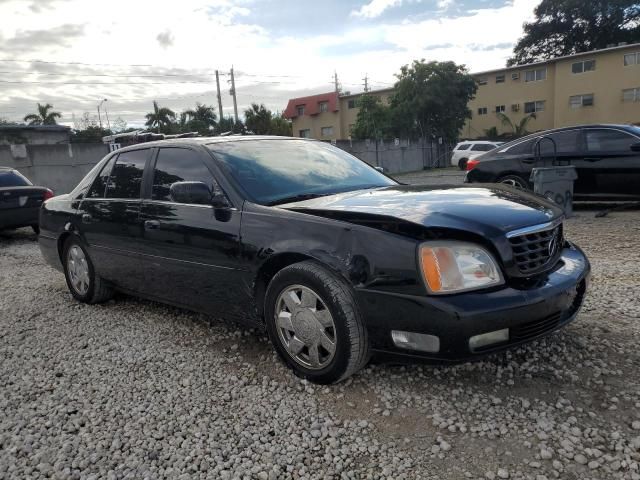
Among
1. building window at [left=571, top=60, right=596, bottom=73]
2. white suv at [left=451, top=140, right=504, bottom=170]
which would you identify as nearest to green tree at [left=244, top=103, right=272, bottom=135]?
white suv at [left=451, top=140, right=504, bottom=170]

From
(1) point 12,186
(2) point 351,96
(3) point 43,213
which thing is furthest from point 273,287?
(2) point 351,96

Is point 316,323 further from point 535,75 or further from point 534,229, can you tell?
point 535,75

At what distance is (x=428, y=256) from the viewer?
2363mm

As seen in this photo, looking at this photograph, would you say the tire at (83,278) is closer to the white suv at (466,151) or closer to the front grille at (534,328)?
the front grille at (534,328)

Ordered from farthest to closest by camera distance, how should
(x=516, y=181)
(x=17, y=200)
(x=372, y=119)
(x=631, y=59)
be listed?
(x=372, y=119)
(x=631, y=59)
(x=17, y=200)
(x=516, y=181)

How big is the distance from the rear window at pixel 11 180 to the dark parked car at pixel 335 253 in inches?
226

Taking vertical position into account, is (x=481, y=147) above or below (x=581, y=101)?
below

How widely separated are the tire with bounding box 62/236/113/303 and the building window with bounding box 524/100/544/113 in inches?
1546

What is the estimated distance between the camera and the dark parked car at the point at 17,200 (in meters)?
8.30

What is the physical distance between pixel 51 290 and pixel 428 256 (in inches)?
Answer: 179

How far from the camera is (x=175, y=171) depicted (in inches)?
145

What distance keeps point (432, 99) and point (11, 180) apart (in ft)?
94.5

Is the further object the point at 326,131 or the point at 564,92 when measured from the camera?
the point at 326,131

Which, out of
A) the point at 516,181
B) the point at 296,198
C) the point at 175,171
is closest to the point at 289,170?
the point at 296,198
